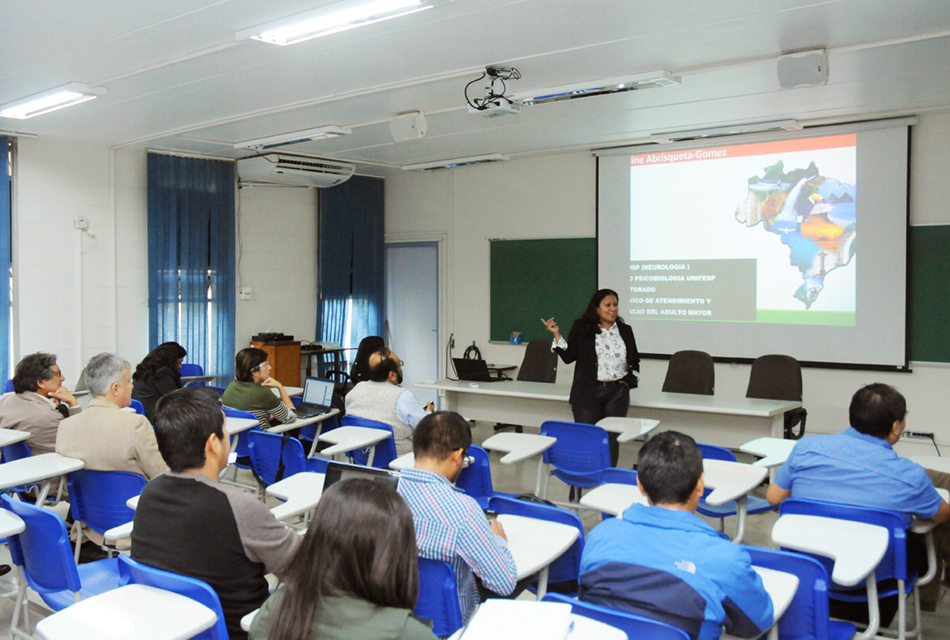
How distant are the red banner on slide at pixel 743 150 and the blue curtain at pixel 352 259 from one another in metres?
3.52

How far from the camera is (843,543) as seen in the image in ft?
7.88

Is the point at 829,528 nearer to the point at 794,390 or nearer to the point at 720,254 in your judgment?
the point at 794,390

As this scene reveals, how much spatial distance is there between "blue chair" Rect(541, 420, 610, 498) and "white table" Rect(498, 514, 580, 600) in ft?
5.33

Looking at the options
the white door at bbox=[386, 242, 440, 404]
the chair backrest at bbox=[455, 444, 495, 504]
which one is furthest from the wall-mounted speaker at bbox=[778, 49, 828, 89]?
the white door at bbox=[386, 242, 440, 404]

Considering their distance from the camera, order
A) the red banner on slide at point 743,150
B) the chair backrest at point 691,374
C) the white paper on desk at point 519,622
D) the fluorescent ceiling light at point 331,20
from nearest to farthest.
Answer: the white paper on desk at point 519,622 → the fluorescent ceiling light at point 331,20 → the chair backrest at point 691,374 → the red banner on slide at point 743,150

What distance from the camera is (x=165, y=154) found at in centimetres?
759

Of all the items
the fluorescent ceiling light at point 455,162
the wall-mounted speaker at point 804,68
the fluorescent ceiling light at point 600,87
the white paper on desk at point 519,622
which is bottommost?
the white paper on desk at point 519,622

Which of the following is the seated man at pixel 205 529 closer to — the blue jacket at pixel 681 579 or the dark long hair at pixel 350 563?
the dark long hair at pixel 350 563

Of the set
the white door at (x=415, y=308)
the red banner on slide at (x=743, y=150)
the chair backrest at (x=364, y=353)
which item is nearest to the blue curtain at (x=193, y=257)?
the chair backrest at (x=364, y=353)

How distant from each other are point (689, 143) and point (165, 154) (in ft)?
17.1

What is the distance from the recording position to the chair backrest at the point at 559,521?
2564 millimetres

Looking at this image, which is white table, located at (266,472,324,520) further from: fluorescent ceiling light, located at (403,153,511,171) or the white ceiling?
fluorescent ceiling light, located at (403,153,511,171)

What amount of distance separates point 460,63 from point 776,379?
11.4 ft

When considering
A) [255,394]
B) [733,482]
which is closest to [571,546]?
[733,482]
